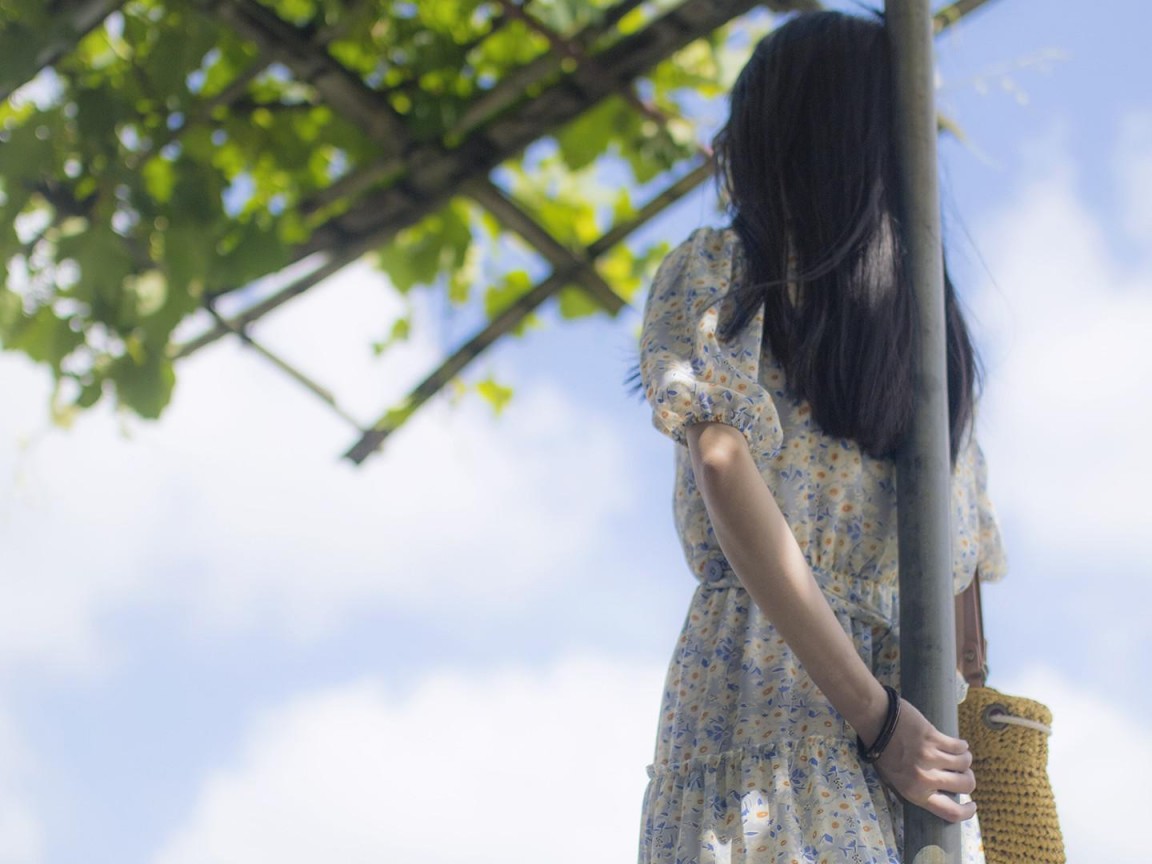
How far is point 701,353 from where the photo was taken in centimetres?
109

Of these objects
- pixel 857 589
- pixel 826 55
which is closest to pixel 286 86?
pixel 826 55

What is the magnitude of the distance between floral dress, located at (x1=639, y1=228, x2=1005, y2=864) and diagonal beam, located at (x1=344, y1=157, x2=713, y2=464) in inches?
60.3

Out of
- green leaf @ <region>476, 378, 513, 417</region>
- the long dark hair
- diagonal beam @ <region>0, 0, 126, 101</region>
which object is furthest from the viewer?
green leaf @ <region>476, 378, 513, 417</region>

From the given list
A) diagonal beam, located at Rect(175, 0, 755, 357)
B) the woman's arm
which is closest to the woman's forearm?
the woman's arm

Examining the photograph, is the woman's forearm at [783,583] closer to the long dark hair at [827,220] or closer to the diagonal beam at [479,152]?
the long dark hair at [827,220]

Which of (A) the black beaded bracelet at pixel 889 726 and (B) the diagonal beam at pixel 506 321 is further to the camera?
(B) the diagonal beam at pixel 506 321

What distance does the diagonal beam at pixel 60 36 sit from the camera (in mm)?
2340

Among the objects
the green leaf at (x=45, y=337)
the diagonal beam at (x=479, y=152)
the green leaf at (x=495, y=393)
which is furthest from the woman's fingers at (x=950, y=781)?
the green leaf at (x=495, y=393)

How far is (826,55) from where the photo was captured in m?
1.22

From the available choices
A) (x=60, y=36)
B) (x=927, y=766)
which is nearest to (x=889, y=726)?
(x=927, y=766)

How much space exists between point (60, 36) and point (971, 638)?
5.66ft

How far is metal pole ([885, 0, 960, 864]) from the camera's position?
1009 mm

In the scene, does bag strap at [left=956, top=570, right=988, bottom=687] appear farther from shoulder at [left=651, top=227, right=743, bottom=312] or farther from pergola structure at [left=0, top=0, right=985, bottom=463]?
pergola structure at [left=0, top=0, right=985, bottom=463]

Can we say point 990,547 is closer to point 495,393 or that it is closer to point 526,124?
point 526,124
